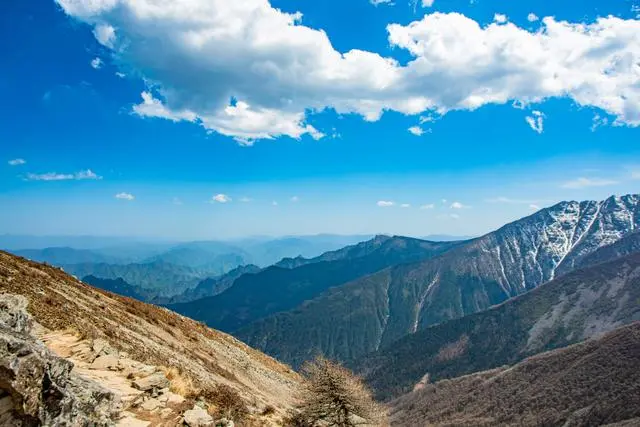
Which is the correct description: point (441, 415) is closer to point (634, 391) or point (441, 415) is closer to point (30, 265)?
point (634, 391)

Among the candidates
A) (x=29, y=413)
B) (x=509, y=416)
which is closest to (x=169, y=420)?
(x=29, y=413)

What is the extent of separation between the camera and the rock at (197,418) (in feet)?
52.1

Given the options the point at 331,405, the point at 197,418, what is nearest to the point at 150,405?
the point at 197,418

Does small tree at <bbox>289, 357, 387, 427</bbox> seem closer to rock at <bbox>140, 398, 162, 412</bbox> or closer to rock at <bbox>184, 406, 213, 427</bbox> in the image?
rock at <bbox>184, 406, 213, 427</bbox>

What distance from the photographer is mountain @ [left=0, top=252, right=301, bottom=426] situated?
10.3 m

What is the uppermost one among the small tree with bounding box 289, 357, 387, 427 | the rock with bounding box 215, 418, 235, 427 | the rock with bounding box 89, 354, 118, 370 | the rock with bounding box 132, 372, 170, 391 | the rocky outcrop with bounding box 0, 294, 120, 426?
the rocky outcrop with bounding box 0, 294, 120, 426

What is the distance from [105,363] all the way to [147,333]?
1508cm

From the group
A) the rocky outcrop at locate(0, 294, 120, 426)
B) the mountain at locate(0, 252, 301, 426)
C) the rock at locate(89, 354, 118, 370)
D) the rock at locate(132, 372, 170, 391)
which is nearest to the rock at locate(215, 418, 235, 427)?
the mountain at locate(0, 252, 301, 426)

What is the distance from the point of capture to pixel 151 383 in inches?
738

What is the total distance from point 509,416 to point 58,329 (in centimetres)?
18066

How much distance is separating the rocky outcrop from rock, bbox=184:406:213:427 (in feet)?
13.1

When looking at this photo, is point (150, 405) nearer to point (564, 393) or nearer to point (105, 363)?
point (105, 363)

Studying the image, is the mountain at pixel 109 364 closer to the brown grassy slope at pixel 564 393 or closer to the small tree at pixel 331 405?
the small tree at pixel 331 405

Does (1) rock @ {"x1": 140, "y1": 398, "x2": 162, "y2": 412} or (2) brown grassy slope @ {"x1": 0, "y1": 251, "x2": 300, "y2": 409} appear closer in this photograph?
(1) rock @ {"x1": 140, "y1": 398, "x2": 162, "y2": 412}
